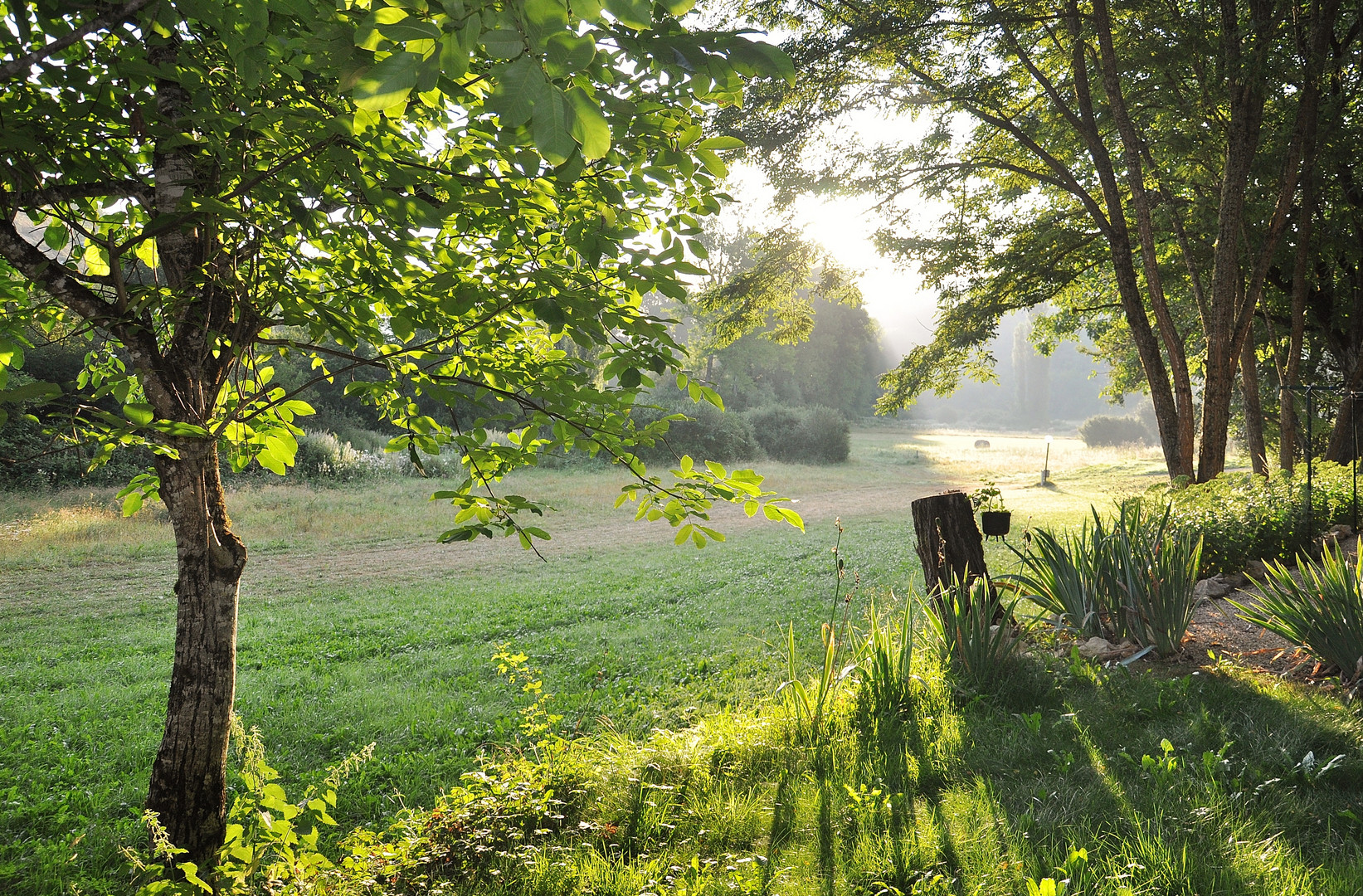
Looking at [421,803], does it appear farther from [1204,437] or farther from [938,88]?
Result: [938,88]

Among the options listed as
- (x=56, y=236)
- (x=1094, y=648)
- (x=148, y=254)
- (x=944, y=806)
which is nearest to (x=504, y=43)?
(x=56, y=236)

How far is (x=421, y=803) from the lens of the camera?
3852 mm

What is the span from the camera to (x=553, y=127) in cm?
92

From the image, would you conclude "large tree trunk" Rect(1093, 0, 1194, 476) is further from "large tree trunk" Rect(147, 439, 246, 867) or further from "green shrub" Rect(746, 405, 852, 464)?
"green shrub" Rect(746, 405, 852, 464)

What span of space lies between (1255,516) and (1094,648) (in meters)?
3.06

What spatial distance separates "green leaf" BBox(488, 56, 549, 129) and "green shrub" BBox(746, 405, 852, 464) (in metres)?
32.6

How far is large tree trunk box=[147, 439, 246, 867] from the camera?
242 centimetres

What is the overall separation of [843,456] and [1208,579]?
2799 cm

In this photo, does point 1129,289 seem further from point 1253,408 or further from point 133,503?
point 133,503

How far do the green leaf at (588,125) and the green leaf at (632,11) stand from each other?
110 millimetres

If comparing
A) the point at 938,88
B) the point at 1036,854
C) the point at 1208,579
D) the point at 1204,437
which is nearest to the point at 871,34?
the point at 938,88

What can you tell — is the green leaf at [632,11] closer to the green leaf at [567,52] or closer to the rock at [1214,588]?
the green leaf at [567,52]

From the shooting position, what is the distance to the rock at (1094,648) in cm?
446

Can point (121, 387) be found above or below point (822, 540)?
above
